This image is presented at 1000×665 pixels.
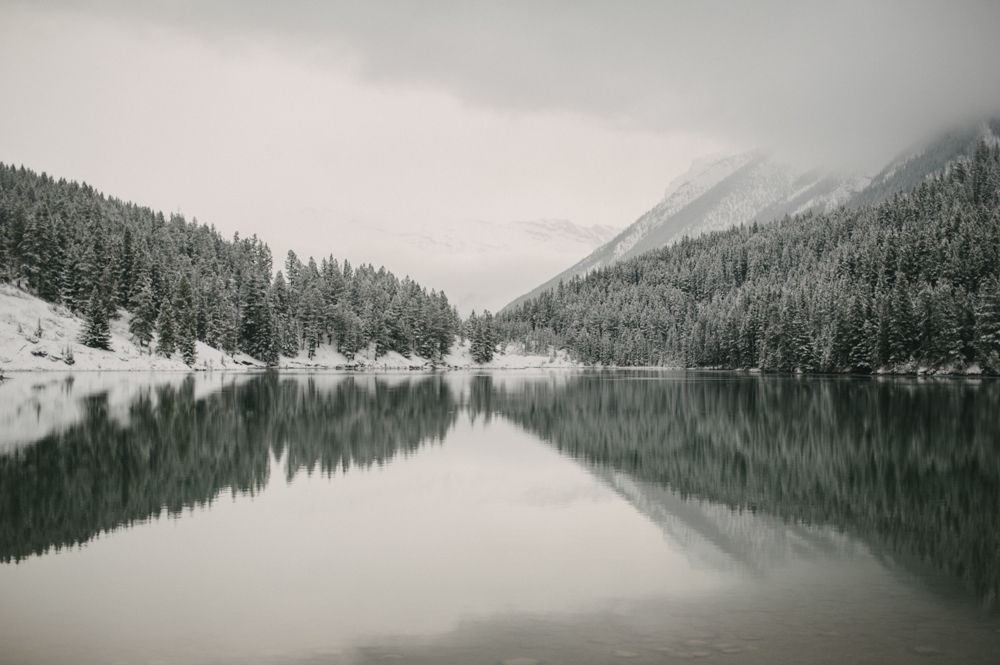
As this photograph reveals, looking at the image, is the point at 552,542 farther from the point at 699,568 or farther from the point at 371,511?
the point at 371,511

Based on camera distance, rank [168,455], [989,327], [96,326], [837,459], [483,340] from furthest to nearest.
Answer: [483,340] < [96,326] < [989,327] < [837,459] < [168,455]

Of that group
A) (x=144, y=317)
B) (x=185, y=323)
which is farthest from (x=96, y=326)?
(x=185, y=323)

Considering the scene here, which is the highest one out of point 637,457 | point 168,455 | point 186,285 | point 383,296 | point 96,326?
point 383,296

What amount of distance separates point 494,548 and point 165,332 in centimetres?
10384

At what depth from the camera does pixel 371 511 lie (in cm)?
1733

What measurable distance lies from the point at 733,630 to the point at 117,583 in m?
9.67

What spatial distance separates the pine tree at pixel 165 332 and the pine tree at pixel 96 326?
321 inches

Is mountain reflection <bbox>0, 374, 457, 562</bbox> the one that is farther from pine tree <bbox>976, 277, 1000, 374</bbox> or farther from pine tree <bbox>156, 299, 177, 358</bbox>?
pine tree <bbox>976, 277, 1000, 374</bbox>

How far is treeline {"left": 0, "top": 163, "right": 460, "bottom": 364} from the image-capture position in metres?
99.8

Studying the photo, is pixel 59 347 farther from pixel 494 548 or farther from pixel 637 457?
pixel 494 548

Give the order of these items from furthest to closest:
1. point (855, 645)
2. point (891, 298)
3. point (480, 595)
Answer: point (891, 298), point (480, 595), point (855, 645)

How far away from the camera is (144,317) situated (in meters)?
103

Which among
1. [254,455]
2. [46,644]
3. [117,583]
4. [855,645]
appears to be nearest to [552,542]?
[855,645]

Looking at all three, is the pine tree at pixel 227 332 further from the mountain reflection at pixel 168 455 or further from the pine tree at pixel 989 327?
the pine tree at pixel 989 327
